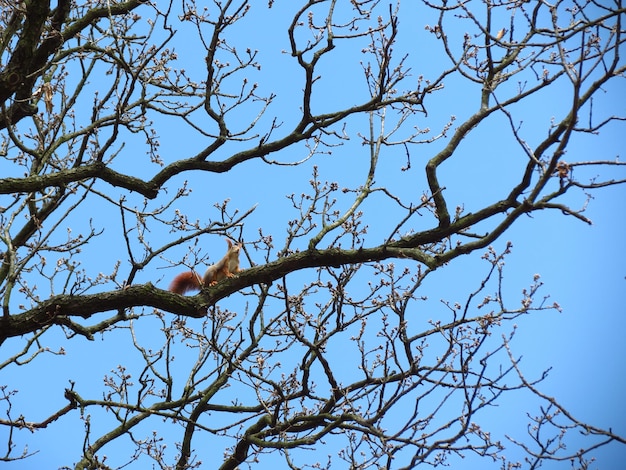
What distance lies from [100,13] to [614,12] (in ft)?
14.9

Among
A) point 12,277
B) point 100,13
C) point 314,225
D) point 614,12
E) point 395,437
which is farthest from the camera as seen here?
point 100,13

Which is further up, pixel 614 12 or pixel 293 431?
pixel 614 12

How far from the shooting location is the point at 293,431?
5.81 m

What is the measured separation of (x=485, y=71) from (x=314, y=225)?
6.41 ft

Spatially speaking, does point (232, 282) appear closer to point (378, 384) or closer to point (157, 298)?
point (157, 298)

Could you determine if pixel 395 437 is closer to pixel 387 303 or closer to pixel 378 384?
pixel 378 384

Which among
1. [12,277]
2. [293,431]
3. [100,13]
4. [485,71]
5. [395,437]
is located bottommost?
[395,437]

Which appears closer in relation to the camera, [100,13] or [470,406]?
[470,406]

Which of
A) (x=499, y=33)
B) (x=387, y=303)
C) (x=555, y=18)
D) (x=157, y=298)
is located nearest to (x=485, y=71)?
(x=499, y=33)

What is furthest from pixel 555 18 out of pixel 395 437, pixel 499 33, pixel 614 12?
pixel 395 437

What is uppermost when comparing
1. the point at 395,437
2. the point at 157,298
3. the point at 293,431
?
the point at 157,298

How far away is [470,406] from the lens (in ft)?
12.6

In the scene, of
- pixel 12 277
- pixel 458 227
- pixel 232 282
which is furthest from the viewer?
pixel 12 277

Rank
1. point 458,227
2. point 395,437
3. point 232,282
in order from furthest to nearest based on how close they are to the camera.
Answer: point 232,282
point 458,227
point 395,437
